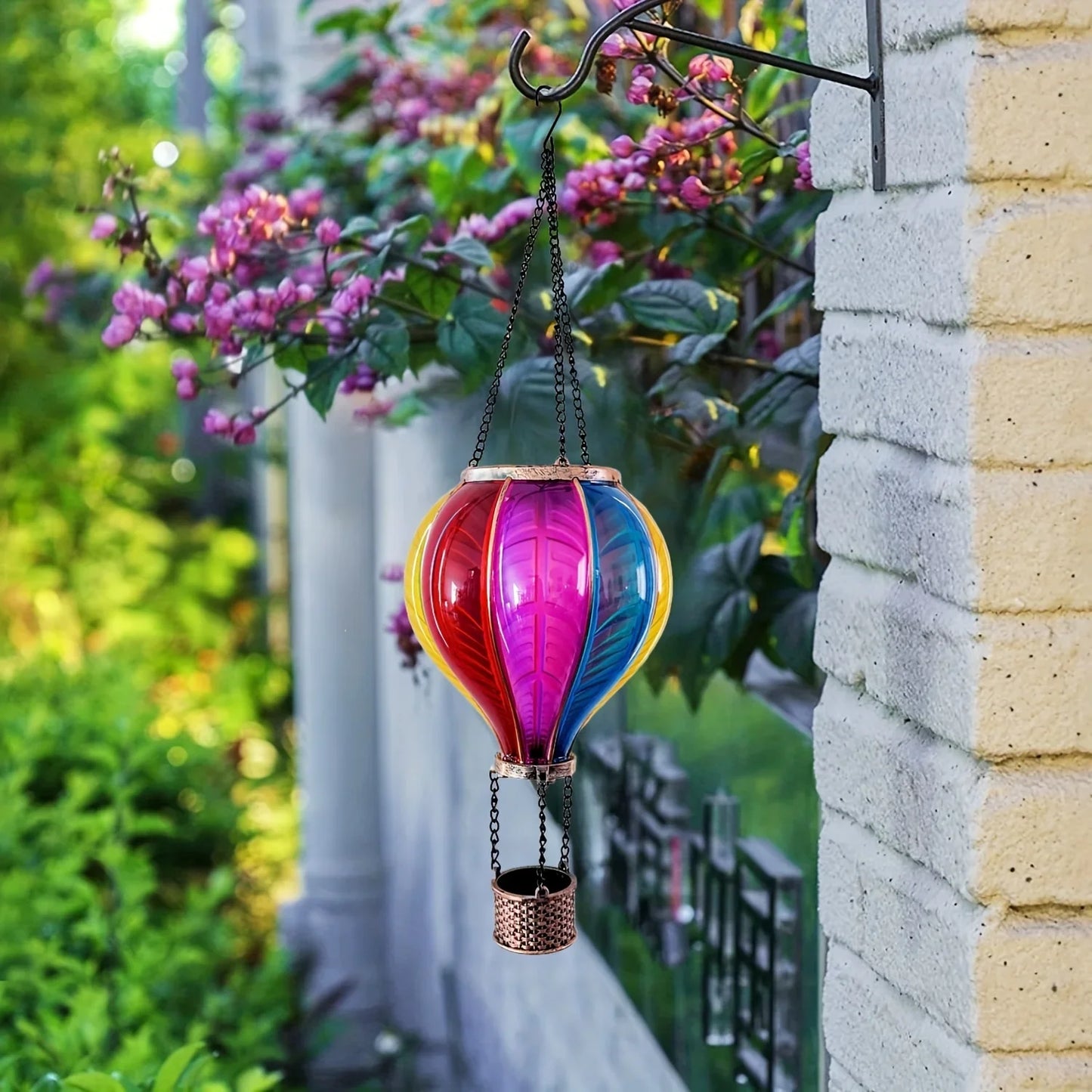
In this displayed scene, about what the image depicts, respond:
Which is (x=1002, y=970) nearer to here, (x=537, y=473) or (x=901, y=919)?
(x=901, y=919)

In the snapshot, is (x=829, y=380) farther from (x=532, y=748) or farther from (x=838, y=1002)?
(x=838, y=1002)

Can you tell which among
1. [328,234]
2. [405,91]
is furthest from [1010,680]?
[405,91]

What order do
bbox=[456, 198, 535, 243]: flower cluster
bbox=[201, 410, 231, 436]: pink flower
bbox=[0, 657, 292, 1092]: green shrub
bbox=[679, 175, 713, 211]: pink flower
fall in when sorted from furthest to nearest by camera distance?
1. bbox=[0, 657, 292, 1092]: green shrub
2. bbox=[456, 198, 535, 243]: flower cluster
3. bbox=[201, 410, 231, 436]: pink flower
4. bbox=[679, 175, 713, 211]: pink flower

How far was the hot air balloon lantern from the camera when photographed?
1138 millimetres

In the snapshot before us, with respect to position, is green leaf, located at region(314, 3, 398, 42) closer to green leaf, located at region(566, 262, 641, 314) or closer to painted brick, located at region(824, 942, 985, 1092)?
green leaf, located at region(566, 262, 641, 314)

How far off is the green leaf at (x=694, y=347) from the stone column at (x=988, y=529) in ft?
1.57

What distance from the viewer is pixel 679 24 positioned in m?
2.44

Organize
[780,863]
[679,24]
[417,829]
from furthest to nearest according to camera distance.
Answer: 1. [417,829]
2. [679,24]
3. [780,863]

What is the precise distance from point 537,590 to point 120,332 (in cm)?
82

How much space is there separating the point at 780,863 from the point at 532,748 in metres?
0.63

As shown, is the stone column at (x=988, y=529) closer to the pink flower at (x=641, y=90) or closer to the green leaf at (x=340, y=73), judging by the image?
the pink flower at (x=641, y=90)

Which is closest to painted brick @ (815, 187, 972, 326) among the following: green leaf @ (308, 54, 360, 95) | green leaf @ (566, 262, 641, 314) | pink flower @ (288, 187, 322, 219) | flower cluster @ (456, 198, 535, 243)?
green leaf @ (566, 262, 641, 314)

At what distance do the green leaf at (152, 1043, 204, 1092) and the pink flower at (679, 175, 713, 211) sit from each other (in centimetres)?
107

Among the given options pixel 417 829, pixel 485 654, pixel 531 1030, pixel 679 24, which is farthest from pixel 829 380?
pixel 417 829
